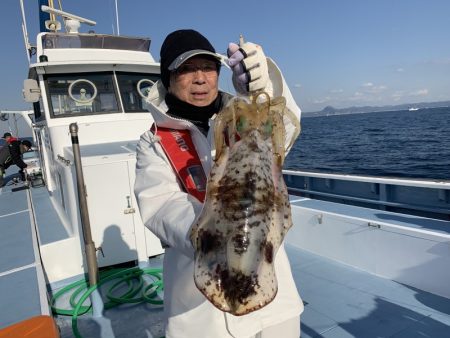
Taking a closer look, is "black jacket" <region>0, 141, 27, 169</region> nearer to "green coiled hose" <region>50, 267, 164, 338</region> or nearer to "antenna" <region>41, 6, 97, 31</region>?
"antenna" <region>41, 6, 97, 31</region>

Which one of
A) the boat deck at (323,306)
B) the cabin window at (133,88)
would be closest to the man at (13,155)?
the cabin window at (133,88)

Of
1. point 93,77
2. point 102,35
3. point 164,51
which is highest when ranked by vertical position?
point 102,35

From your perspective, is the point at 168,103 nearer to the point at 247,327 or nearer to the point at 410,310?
the point at 247,327

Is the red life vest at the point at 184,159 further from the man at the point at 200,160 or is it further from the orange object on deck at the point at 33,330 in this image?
the orange object on deck at the point at 33,330

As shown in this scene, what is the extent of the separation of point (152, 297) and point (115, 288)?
1.91ft

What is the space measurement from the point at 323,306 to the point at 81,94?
571 centimetres

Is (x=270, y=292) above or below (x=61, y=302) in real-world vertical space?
above

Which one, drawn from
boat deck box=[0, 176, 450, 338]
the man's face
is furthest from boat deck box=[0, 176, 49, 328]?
the man's face

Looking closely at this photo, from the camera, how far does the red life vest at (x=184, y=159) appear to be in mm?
1768

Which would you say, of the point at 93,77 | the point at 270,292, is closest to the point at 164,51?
the point at 270,292

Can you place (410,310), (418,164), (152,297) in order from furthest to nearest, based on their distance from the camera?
1. (418,164)
2. (152,297)
3. (410,310)

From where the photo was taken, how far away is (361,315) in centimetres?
360

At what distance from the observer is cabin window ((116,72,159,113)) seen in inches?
270

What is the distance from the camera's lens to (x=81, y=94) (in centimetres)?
661
